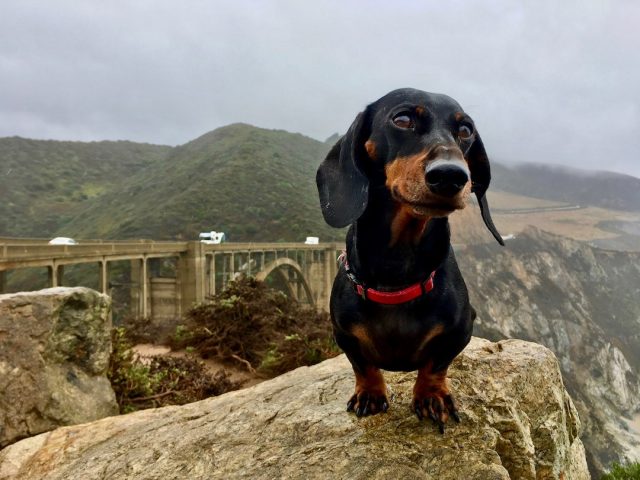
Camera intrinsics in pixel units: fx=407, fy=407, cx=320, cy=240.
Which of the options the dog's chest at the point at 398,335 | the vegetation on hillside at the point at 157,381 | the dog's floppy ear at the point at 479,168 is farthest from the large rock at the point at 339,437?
the vegetation on hillside at the point at 157,381

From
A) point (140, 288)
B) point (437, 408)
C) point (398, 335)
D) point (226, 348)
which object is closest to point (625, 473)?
point (437, 408)

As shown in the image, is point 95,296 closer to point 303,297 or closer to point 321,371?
point 321,371

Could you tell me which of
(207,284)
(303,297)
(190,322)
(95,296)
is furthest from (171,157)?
(95,296)

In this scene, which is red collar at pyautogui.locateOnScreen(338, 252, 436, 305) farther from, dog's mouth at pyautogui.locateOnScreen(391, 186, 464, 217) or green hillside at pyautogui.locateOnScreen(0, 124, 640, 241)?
green hillside at pyautogui.locateOnScreen(0, 124, 640, 241)

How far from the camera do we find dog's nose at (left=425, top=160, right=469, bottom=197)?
1.27 meters

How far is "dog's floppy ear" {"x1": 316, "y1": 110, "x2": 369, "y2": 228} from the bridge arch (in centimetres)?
2565

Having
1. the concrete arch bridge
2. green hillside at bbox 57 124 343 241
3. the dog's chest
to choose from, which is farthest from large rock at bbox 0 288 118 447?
green hillside at bbox 57 124 343 241

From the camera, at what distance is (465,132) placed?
169 centimetres

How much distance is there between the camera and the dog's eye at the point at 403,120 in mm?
1587

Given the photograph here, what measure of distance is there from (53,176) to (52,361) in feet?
340

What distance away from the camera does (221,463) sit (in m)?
2.29

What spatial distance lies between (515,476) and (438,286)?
1246 millimetres

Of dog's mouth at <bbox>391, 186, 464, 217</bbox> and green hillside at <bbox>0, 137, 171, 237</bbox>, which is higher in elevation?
green hillside at <bbox>0, 137, 171, 237</bbox>

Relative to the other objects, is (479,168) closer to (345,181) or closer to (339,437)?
(345,181)
